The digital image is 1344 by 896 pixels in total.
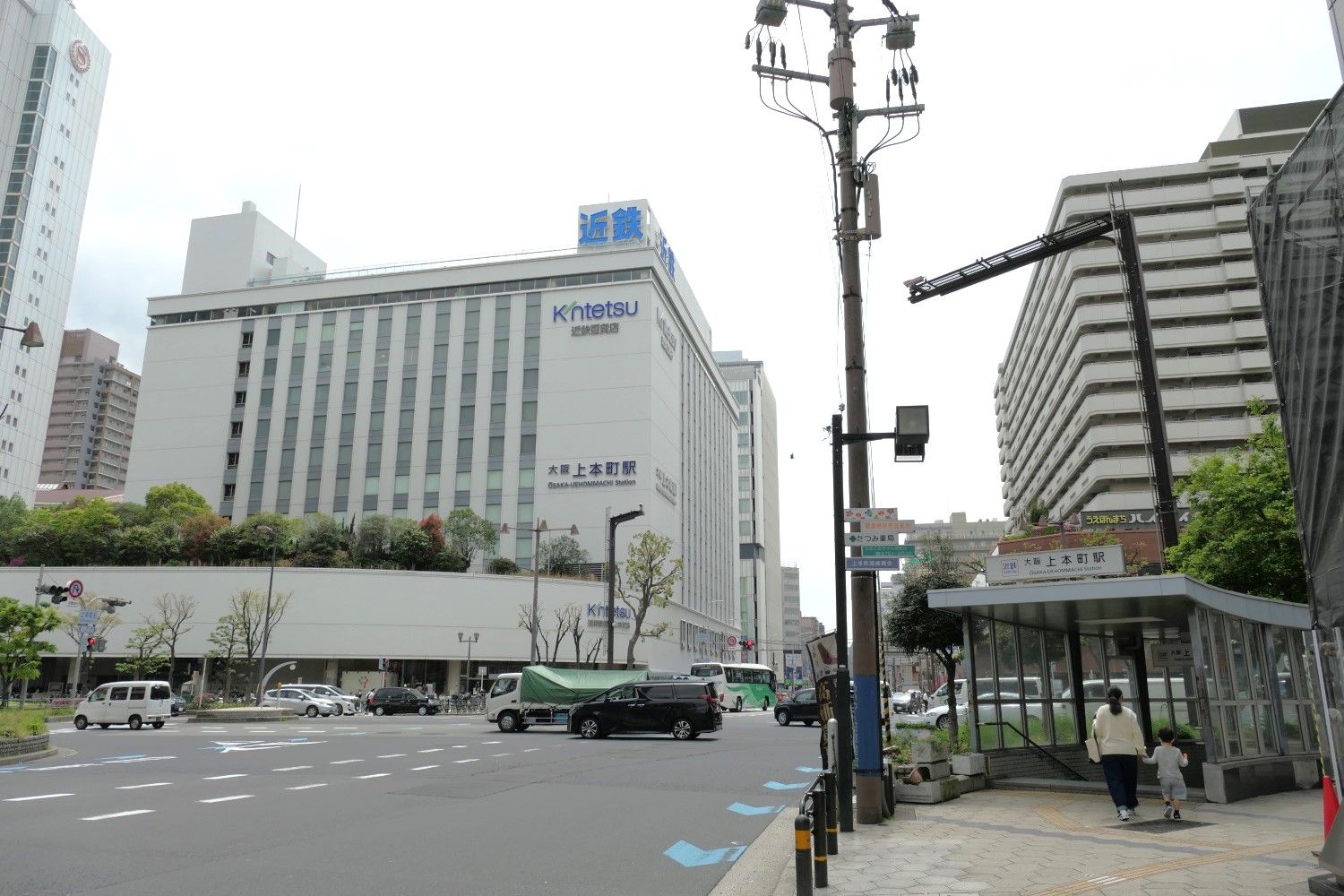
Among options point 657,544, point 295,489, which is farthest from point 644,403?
point 295,489

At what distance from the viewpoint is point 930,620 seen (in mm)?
26578

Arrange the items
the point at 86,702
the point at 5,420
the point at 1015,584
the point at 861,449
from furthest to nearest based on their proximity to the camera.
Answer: the point at 5,420 < the point at 86,702 < the point at 1015,584 < the point at 861,449

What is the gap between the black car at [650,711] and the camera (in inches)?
1040

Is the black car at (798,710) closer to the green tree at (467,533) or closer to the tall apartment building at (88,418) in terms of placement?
the green tree at (467,533)

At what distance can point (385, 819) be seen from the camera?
11.1 meters

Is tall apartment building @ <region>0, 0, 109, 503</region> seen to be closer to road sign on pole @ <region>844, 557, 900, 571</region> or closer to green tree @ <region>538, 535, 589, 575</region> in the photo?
green tree @ <region>538, 535, 589, 575</region>

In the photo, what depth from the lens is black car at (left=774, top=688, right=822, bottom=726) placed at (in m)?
35.6

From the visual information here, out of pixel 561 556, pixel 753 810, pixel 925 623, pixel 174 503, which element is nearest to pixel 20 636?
pixel 753 810

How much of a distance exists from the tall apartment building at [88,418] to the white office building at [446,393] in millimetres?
106465

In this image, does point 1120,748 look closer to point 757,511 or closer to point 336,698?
point 336,698

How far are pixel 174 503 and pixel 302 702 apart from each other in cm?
3001

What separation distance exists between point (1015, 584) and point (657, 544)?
149ft

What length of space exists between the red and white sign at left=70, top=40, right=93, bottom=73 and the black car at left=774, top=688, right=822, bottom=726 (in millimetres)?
113943

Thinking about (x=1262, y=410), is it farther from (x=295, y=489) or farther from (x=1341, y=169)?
(x=295, y=489)
